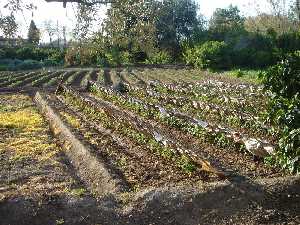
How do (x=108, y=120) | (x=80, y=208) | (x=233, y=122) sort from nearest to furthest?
1. (x=80, y=208)
2. (x=233, y=122)
3. (x=108, y=120)

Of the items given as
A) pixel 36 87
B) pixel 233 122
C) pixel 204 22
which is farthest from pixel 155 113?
pixel 204 22

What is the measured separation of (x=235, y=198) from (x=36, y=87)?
24.1 metres

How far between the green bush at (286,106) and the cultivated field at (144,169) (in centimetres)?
50

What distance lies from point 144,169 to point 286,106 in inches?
131

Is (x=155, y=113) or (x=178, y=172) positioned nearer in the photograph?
(x=178, y=172)

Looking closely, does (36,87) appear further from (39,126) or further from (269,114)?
(269,114)

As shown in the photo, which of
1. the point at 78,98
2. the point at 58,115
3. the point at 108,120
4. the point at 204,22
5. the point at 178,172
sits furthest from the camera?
the point at 204,22

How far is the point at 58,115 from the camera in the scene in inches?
747

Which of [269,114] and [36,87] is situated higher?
[269,114]

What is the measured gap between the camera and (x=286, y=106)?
10.3m

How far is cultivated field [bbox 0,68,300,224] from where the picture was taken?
875 centimetres

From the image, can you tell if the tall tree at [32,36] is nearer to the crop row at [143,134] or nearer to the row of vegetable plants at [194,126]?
the crop row at [143,134]

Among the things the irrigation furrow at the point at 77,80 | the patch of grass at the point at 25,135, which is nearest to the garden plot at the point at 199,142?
the patch of grass at the point at 25,135

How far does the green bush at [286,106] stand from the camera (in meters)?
9.48
